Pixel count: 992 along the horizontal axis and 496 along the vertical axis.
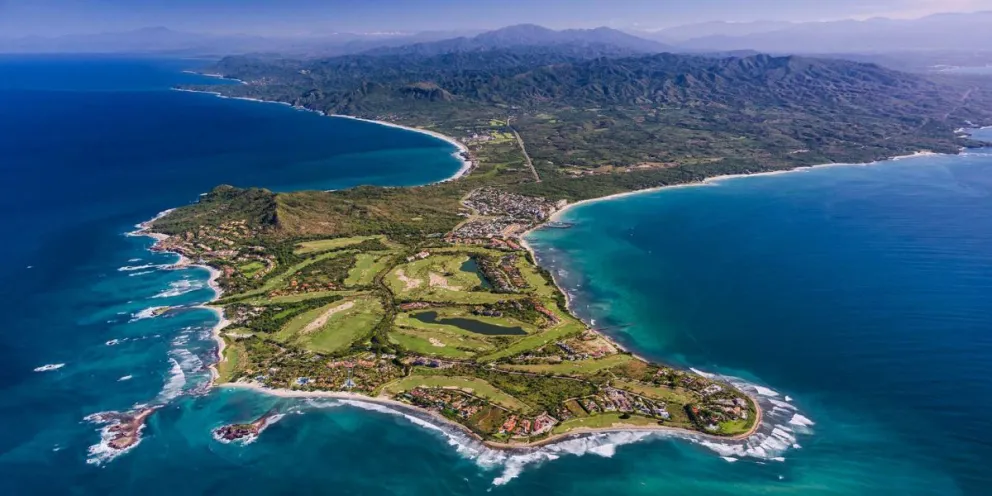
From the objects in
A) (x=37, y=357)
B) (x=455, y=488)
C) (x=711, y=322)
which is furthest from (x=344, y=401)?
(x=711, y=322)

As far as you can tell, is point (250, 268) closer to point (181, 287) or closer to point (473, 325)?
point (181, 287)

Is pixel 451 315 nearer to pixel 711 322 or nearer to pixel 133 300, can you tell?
pixel 711 322

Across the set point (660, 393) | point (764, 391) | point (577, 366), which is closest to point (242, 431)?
point (577, 366)

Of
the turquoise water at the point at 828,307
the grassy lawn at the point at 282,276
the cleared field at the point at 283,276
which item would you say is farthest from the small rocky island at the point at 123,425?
the turquoise water at the point at 828,307

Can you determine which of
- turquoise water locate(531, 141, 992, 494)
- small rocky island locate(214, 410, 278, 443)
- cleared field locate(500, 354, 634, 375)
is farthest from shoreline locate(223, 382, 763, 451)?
cleared field locate(500, 354, 634, 375)

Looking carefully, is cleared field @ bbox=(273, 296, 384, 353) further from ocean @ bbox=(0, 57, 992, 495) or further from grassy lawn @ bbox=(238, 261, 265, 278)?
grassy lawn @ bbox=(238, 261, 265, 278)

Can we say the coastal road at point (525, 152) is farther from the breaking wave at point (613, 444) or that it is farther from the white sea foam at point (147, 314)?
the breaking wave at point (613, 444)
